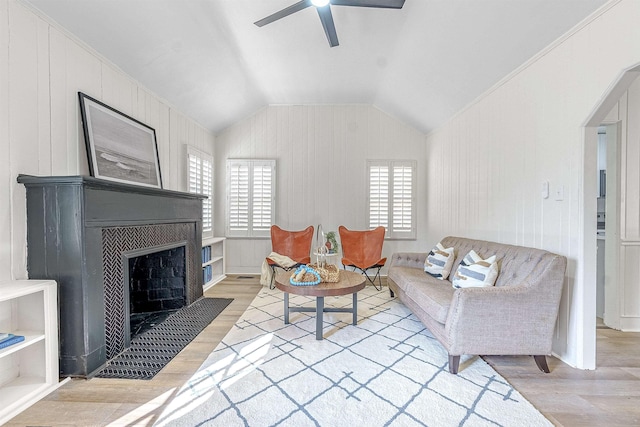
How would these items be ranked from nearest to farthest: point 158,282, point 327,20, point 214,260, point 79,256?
point 79,256, point 327,20, point 158,282, point 214,260

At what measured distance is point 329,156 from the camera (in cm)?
558

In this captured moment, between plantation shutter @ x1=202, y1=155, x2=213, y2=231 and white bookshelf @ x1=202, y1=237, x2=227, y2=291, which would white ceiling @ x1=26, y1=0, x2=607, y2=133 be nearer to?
plantation shutter @ x1=202, y1=155, x2=213, y2=231

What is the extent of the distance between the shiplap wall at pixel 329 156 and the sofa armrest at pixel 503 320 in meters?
3.27

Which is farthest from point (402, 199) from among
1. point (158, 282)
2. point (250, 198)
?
point (158, 282)

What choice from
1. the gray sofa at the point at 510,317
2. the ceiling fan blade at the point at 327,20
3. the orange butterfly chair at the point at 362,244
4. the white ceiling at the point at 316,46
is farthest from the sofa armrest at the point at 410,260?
the ceiling fan blade at the point at 327,20

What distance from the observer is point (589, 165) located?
2.31m

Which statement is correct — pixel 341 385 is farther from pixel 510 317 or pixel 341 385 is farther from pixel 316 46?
pixel 316 46

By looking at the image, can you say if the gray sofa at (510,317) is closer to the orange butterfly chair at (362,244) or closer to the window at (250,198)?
the orange butterfly chair at (362,244)

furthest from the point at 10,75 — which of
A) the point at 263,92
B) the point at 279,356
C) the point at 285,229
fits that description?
the point at 285,229

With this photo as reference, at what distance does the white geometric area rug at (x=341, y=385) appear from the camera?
180 cm

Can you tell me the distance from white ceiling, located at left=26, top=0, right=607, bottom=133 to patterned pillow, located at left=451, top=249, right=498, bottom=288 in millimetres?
1931

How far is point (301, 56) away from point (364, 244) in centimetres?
294

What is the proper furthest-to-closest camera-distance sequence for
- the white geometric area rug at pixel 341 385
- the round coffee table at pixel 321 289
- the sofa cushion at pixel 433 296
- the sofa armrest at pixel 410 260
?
the sofa armrest at pixel 410 260 → the round coffee table at pixel 321 289 → the sofa cushion at pixel 433 296 → the white geometric area rug at pixel 341 385

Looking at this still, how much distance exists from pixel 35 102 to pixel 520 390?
13.1ft
